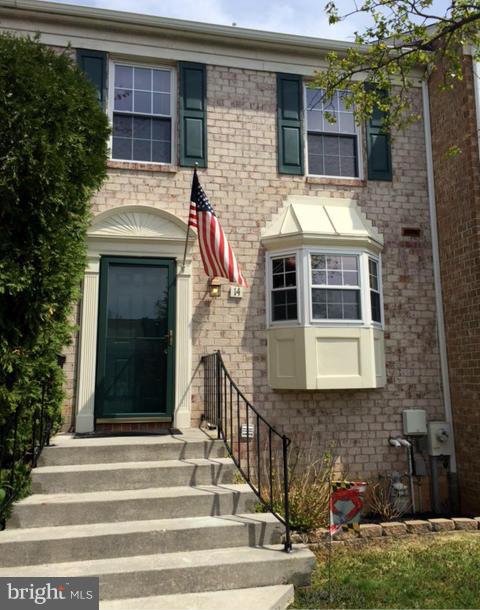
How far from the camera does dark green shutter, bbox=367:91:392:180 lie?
24.1 feet

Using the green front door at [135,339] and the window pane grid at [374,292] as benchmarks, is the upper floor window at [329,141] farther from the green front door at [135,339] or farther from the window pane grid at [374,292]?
the green front door at [135,339]

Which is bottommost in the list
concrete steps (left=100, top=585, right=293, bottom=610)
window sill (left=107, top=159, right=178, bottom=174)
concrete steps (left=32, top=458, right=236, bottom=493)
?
concrete steps (left=100, top=585, right=293, bottom=610)

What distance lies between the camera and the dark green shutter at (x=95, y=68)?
22.0 ft

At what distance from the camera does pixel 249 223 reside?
687 centimetres

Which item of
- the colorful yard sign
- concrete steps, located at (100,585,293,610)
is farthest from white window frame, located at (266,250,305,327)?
concrete steps, located at (100,585,293,610)

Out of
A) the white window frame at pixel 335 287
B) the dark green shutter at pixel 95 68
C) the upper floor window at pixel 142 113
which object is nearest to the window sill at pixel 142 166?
the upper floor window at pixel 142 113

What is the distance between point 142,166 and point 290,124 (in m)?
2.29

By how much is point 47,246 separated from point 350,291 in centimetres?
408

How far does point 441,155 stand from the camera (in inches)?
286

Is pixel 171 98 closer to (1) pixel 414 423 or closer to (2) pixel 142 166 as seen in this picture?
(2) pixel 142 166

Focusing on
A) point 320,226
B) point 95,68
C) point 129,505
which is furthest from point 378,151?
point 129,505

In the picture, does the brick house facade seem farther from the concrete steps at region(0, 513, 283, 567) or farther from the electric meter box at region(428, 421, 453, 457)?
the concrete steps at region(0, 513, 283, 567)

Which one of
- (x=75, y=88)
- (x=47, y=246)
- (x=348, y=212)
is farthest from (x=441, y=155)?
(x=47, y=246)

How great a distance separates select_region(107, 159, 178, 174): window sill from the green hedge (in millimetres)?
1867
